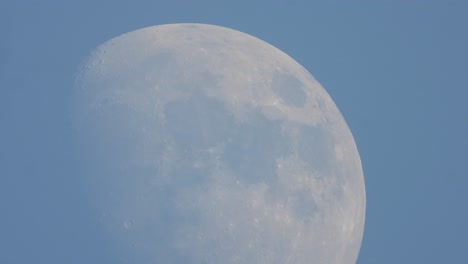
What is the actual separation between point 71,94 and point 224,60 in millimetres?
2116

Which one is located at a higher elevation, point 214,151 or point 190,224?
point 214,151

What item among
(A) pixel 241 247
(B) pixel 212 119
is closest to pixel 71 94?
(B) pixel 212 119

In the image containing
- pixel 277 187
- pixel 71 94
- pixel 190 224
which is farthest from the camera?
pixel 71 94

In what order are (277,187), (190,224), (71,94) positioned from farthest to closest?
(71,94) → (277,187) → (190,224)

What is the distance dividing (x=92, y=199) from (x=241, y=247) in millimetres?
1869

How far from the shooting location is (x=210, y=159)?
22.6 ft

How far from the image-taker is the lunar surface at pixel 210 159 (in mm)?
6781

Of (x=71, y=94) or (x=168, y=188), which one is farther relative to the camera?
(x=71, y=94)

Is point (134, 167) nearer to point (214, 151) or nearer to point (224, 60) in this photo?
point (214, 151)

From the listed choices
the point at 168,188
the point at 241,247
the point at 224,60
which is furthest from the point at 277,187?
the point at 224,60

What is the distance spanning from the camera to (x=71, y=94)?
7957 mm

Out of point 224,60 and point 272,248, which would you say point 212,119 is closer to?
point 224,60

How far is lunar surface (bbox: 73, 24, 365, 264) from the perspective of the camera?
6.78m

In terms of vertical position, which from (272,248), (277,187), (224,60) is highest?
(224,60)
